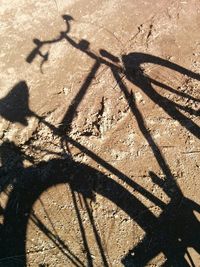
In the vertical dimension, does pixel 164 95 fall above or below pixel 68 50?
below

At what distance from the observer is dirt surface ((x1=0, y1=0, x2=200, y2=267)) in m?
4.54

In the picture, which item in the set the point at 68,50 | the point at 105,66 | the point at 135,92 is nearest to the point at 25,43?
the point at 68,50

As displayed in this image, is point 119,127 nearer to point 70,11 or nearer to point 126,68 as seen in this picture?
point 126,68

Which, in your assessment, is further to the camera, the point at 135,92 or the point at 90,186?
the point at 135,92

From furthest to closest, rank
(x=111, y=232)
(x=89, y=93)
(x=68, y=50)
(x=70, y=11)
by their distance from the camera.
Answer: (x=70, y=11)
(x=68, y=50)
(x=89, y=93)
(x=111, y=232)

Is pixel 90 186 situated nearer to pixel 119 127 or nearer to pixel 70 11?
pixel 119 127

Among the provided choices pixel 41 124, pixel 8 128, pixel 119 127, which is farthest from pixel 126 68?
pixel 8 128

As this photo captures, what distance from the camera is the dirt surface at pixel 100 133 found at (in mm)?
4535

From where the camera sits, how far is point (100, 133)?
537 cm

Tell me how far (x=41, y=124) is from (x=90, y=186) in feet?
4.33

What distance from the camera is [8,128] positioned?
18.5ft

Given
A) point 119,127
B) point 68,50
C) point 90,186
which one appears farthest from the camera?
point 68,50

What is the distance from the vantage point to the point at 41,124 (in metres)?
5.59

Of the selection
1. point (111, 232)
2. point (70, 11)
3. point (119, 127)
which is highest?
point (70, 11)
